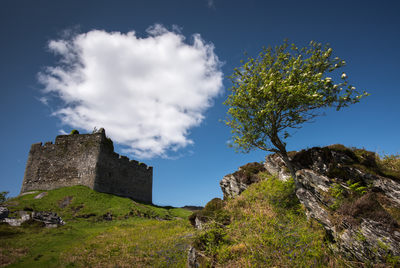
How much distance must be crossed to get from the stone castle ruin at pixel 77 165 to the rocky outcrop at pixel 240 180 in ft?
75.6

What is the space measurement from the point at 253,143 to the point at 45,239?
18.4 meters

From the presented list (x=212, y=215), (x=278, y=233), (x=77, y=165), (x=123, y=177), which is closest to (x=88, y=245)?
(x=212, y=215)

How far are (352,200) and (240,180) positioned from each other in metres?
12.6

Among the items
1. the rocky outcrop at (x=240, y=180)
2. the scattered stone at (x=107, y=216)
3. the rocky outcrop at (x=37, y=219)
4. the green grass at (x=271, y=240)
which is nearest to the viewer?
the green grass at (x=271, y=240)

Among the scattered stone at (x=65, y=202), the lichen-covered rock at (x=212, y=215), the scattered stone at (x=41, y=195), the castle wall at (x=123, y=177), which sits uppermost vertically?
the castle wall at (x=123, y=177)

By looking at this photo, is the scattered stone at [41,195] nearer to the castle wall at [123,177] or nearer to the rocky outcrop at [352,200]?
the castle wall at [123,177]

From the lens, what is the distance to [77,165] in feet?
113

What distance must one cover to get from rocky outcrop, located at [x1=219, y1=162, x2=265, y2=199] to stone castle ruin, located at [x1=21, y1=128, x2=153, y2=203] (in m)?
23.0

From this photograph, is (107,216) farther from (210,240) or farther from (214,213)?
(210,240)

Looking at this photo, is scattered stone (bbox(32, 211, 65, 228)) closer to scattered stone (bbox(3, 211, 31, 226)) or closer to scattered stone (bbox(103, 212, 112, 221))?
scattered stone (bbox(3, 211, 31, 226))

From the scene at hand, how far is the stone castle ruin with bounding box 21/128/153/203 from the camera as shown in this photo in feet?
111

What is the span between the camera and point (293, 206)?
13.5 meters

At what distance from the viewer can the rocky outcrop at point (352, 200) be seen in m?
7.05

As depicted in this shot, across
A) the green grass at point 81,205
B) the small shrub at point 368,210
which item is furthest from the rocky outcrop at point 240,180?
the green grass at point 81,205
